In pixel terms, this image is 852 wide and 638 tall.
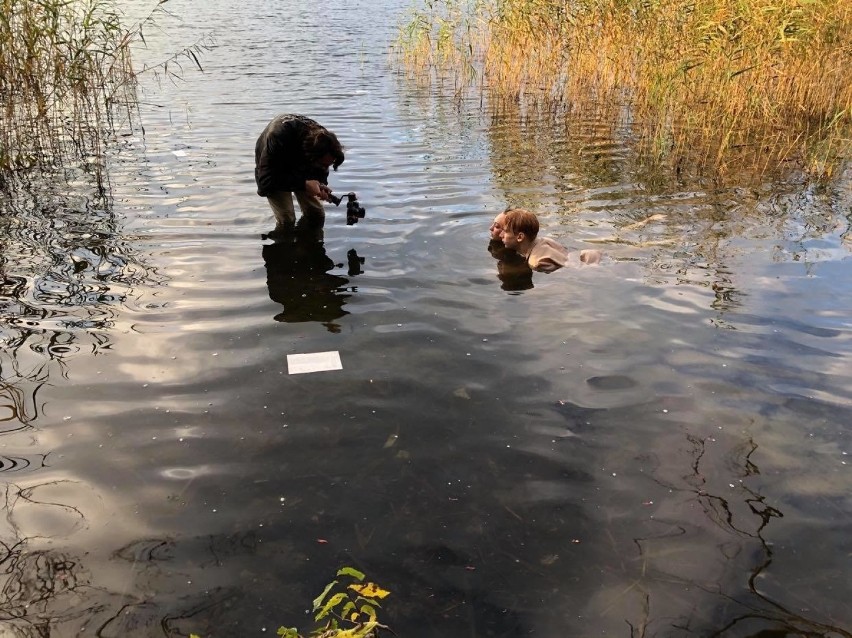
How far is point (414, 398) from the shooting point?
4.75m

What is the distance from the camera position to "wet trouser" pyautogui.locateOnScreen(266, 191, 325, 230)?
7699mm

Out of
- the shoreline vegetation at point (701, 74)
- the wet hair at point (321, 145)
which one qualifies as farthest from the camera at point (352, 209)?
the shoreline vegetation at point (701, 74)

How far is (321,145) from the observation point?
6.92 meters

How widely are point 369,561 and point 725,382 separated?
296cm

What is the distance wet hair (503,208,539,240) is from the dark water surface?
0.41 m

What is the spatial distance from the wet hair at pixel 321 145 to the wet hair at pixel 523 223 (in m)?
1.84

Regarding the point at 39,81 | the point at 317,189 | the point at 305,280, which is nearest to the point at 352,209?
the point at 317,189

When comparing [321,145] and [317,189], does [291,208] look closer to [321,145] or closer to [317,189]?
[317,189]

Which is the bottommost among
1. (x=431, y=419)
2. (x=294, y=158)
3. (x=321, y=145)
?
(x=431, y=419)

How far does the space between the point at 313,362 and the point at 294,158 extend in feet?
9.50

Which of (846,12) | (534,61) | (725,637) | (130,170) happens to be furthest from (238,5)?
(725,637)

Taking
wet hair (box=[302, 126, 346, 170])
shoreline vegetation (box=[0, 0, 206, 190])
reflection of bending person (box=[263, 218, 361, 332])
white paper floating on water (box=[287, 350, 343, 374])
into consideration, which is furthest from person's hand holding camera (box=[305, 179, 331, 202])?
shoreline vegetation (box=[0, 0, 206, 190])

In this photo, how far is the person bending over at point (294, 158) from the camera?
6965mm

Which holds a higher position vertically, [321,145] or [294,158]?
[321,145]
